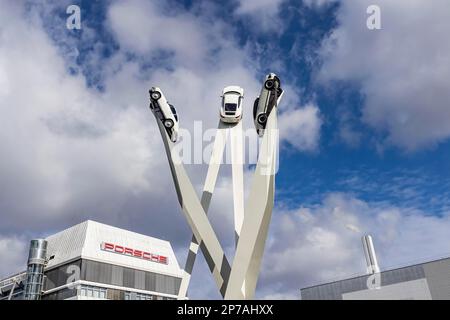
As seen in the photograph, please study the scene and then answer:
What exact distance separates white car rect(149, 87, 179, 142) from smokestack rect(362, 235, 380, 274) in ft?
177

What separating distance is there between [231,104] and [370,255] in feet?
180

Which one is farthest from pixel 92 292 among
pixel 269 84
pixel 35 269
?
pixel 269 84

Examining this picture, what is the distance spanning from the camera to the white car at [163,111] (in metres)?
19.2

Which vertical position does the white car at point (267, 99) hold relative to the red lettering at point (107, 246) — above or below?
below

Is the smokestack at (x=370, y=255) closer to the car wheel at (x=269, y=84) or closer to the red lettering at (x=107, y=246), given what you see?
the red lettering at (x=107, y=246)

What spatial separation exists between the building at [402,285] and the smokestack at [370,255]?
726cm

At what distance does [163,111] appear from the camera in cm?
1939

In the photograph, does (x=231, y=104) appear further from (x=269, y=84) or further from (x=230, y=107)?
(x=269, y=84)

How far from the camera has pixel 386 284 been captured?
55.2 m

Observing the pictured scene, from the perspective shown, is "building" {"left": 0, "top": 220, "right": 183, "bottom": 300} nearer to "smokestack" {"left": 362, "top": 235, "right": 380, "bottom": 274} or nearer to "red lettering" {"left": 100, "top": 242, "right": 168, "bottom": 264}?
"red lettering" {"left": 100, "top": 242, "right": 168, "bottom": 264}

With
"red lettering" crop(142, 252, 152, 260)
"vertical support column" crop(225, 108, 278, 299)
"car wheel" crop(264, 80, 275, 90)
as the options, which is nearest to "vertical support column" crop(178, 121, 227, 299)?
"vertical support column" crop(225, 108, 278, 299)

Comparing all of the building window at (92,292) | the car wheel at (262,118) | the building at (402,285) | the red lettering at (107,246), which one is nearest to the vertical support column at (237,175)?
the car wheel at (262,118)
